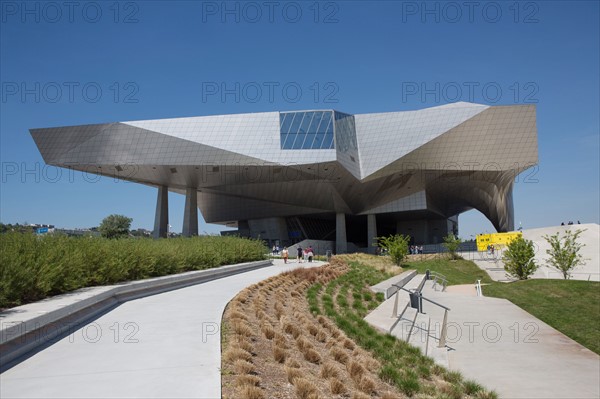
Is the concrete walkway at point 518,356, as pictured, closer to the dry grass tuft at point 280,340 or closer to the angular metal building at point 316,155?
the dry grass tuft at point 280,340

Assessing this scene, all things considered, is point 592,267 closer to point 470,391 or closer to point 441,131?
point 441,131

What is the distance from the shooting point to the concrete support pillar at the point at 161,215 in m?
52.1

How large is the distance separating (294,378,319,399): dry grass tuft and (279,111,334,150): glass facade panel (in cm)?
3852

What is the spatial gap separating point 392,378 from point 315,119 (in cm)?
3922

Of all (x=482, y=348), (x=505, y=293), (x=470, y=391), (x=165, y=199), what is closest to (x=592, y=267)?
(x=505, y=293)

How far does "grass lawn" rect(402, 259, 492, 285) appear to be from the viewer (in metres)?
30.0

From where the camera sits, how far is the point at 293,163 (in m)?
43.0

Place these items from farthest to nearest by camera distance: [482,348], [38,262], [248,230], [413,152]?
[248,230]
[413,152]
[482,348]
[38,262]

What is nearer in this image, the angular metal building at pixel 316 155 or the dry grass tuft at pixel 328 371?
the dry grass tuft at pixel 328 371

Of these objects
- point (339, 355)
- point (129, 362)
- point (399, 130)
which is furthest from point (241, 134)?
point (129, 362)

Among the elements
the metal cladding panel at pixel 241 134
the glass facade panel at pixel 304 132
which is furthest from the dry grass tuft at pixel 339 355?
the glass facade panel at pixel 304 132

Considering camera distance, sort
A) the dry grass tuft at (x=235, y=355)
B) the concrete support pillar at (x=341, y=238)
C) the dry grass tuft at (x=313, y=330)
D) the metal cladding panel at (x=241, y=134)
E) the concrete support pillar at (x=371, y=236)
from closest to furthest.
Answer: the dry grass tuft at (x=235, y=355), the dry grass tuft at (x=313, y=330), the metal cladding panel at (x=241, y=134), the concrete support pillar at (x=371, y=236), the concrete support pillar at (x=341, y=238)

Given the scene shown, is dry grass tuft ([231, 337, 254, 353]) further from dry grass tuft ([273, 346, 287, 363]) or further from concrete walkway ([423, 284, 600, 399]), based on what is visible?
concrete walkway ([423, 284, 600, 399])

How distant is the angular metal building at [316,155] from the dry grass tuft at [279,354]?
36.3 meters
